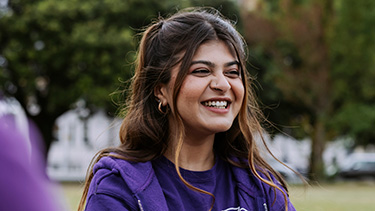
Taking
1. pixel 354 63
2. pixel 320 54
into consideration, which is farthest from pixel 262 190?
pixel 320 54

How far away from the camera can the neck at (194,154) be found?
2.53 meters

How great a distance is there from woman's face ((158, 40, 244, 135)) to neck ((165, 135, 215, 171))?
59 millimetres

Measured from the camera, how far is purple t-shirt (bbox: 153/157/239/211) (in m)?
2.35

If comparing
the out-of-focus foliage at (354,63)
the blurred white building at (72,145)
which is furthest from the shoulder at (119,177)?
the blurred white building at (72,145)

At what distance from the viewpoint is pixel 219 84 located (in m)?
2.45

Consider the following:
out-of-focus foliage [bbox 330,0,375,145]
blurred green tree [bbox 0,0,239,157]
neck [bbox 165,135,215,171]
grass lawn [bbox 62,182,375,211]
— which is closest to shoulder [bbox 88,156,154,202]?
neck [bbox 165,135,215,171]

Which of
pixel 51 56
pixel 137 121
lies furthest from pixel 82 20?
pixel 137 121

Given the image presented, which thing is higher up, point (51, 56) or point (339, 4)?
point (339, 4)

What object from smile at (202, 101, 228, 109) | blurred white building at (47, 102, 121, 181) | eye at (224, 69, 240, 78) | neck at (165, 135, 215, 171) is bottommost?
neck at (165, 135, 215, 171)

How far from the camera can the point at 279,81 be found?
90.2 feet

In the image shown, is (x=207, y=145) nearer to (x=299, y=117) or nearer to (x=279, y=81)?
(x=279, y=81)

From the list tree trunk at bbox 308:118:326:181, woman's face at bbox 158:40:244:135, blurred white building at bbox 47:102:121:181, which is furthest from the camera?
blurred white building at bbox 47:102:121:181

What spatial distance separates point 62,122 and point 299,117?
18.6m

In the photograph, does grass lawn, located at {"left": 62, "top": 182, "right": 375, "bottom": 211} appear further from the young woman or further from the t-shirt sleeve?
the t-shirt sleeve
